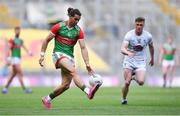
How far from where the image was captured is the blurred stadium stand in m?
45.6

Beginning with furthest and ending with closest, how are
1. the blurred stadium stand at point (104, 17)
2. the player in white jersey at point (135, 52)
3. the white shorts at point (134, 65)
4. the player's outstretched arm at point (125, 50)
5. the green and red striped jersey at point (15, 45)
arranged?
the blurred stadium stand at point (104, 17) < the green and red striped jersey at point (15, 45) < the white shorts at point (134, 65) < the player in white jersey at point (135, 52) < the player's outstretched arm at point (125, 50)

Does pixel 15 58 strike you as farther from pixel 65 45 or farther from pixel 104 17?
pixel 104 17

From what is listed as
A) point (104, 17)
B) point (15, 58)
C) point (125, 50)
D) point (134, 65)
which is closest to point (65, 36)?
point (125, 50)

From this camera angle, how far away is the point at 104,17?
4706 centimetres

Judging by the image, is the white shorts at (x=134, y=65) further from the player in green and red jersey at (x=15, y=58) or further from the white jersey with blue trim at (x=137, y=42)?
the player in green and red jersey at (x=15, y=58)

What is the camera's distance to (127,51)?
20.6m

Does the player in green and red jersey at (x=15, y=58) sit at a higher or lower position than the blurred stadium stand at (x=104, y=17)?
higher

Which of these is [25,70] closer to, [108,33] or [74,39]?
[108,33]

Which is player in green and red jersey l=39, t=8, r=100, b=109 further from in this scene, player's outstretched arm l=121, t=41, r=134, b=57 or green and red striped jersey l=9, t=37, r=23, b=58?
green and red striped jersey l=9, t=37, r=23, b=58

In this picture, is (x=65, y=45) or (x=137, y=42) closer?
(x=65, y=45)

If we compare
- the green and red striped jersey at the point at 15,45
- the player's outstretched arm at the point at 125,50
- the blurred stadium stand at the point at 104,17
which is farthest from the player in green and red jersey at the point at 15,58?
the blurred stadium stand at the point at 104,17

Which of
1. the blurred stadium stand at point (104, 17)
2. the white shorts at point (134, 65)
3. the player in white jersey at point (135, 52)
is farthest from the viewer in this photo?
the blurred stadium stand at point (104, 17)

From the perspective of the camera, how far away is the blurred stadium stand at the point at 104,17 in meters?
45.6

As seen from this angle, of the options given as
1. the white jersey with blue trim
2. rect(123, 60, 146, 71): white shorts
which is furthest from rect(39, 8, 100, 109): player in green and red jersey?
rect(123, 60, 146, 71): white shorts
